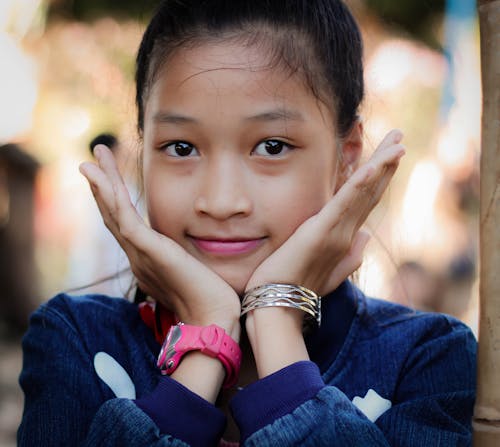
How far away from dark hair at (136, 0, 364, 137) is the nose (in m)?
0.29

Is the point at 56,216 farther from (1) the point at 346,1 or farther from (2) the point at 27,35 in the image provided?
(1) the point at 346,1

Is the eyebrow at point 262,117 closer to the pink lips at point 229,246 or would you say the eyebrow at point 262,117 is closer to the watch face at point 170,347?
the pink lips at point 229,246

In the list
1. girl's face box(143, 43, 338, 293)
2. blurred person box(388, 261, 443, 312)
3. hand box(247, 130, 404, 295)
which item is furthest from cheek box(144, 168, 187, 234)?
blurred person box(388, 261, 443, 312)

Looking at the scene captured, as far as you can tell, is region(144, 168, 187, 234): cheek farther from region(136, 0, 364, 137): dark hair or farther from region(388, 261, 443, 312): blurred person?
region(388, 261, 443, 312): blurred person

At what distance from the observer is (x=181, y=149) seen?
1913 mm

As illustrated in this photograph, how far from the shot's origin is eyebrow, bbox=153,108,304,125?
183 cm

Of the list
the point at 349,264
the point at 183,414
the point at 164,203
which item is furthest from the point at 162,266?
the point at 349,264

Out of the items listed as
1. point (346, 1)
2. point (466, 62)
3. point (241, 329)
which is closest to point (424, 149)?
point (466, 62)

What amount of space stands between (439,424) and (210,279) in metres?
0.63

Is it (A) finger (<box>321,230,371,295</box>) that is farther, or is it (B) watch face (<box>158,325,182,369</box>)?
(A) finger (<box>321,230,371,295</box>)

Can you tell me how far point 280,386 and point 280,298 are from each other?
0.22 m

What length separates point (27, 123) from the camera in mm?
7043

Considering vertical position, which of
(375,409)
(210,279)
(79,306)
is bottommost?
(375,409)

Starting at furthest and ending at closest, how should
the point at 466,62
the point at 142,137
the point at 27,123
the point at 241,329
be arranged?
1. the point at 27,123
2. the point at 466,62
3. the point at 142,137
4. the point at 241,329
